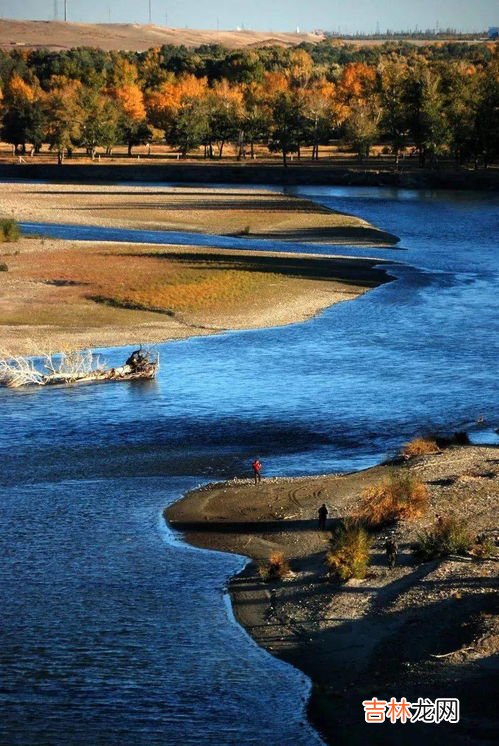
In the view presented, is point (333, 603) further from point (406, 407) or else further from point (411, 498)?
point (406, 407)

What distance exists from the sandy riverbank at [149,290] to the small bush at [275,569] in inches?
799

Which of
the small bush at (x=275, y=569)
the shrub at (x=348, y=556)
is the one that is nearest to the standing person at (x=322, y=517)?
the shrub at (x=348, y=556)

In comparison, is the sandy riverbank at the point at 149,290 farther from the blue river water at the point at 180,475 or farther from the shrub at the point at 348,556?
the shrub at the point at 348,556

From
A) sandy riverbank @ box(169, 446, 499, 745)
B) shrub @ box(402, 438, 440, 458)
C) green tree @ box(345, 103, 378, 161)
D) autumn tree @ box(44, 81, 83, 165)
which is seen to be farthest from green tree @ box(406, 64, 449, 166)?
sandy riverbank @ box(169, 446, 499, 745)

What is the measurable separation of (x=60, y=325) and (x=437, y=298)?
18.2 metres

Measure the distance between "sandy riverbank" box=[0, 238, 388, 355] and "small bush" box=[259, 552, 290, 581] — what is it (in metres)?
20.3

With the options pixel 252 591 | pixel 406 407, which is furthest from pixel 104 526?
pixel 406 407

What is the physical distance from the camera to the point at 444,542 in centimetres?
2231

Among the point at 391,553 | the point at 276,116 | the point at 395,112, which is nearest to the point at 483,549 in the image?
the point at 391,553

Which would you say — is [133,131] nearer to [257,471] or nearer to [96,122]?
[96,122]

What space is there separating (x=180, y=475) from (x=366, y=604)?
378 inches

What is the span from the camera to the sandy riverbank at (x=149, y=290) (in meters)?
46.4

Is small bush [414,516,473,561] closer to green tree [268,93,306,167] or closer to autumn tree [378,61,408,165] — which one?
autumn tree [378,61,408,165]

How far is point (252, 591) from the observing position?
22000 millimetres
